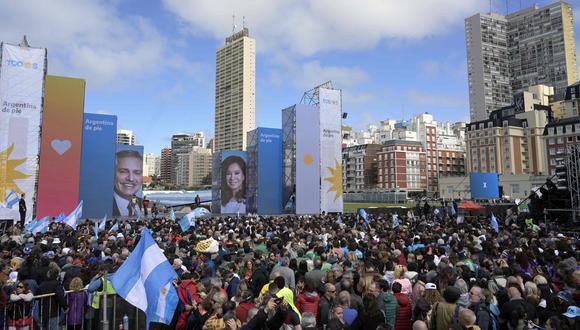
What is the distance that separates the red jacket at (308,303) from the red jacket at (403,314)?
4.02 feet

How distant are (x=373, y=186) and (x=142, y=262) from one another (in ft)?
363

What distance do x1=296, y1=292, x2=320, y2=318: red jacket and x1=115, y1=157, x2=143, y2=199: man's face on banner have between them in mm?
31131

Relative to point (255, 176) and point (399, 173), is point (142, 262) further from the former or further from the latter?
point (399, 173)

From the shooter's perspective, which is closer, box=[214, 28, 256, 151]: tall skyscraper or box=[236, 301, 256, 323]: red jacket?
box=[236, 301, 256, 323]: red jacket

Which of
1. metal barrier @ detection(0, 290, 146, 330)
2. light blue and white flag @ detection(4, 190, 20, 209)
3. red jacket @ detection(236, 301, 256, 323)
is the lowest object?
metal barrier @ detection(0, 290, 146, 330)

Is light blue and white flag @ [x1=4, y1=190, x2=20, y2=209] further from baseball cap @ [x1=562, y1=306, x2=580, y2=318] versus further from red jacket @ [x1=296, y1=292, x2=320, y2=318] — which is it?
baseball cap @ [x1=562, y1=306, x2=580, y2=318]

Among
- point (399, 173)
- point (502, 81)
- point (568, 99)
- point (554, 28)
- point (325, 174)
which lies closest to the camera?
point (325, 174)

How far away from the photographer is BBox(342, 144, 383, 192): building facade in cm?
11488

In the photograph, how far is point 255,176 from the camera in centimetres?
4181

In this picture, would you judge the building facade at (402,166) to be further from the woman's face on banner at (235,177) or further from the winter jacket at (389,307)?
Answer: the winter jacket at (389,307)

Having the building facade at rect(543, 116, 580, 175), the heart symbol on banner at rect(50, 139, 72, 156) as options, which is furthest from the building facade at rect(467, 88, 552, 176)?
the heart symbol on banner at rect(50, 139, 72, 156)

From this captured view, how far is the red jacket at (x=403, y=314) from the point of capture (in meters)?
6.04

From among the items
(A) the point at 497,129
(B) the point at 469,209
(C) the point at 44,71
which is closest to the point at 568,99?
(A) the point at 497,129

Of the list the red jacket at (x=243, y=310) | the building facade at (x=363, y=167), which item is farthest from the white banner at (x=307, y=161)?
the building facade at (x=363, y=167)
